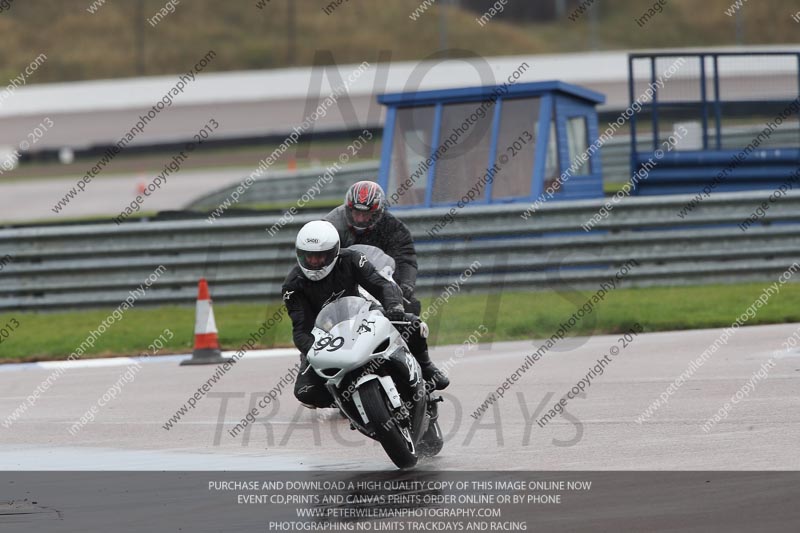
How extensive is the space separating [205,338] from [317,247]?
5.88m

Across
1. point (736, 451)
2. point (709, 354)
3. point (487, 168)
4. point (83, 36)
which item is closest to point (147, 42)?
point (83, 36)

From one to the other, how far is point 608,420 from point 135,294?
8412 mm

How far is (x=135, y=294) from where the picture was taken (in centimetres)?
1644

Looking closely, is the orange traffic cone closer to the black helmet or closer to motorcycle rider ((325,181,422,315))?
motorcycle rider ((325,181,422,315))

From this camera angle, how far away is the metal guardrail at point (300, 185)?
28625 millimetres

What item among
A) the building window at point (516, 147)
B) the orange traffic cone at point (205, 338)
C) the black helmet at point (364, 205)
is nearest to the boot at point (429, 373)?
the black helmet at point (364, 205)

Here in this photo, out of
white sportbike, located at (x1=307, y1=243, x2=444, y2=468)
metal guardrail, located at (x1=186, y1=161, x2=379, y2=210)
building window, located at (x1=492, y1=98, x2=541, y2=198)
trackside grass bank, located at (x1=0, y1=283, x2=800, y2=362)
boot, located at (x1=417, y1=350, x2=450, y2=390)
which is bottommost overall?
metal guardrail, located at (x1=186, y1=161, x2=379, y2=210)

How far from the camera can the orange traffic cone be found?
13.8 metres

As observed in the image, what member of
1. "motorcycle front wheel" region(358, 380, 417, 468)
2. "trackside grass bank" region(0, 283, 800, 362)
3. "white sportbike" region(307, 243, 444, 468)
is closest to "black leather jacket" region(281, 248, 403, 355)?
"white sportbike" region(307, 243, 444, 468)

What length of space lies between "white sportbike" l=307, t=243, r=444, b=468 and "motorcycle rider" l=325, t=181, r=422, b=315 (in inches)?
48.5

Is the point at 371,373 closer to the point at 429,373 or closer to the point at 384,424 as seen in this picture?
the point at 384,424

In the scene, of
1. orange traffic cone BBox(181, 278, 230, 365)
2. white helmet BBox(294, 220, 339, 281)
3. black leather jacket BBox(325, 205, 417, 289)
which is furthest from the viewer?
orange traffic cone BBox(181, 278, 230, 365)

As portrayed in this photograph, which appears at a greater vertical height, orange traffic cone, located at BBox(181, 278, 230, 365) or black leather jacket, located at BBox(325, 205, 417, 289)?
black leather jacket, located at BBox(325, 205, 417, 289)

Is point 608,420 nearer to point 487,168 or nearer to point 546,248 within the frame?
point 546,248
